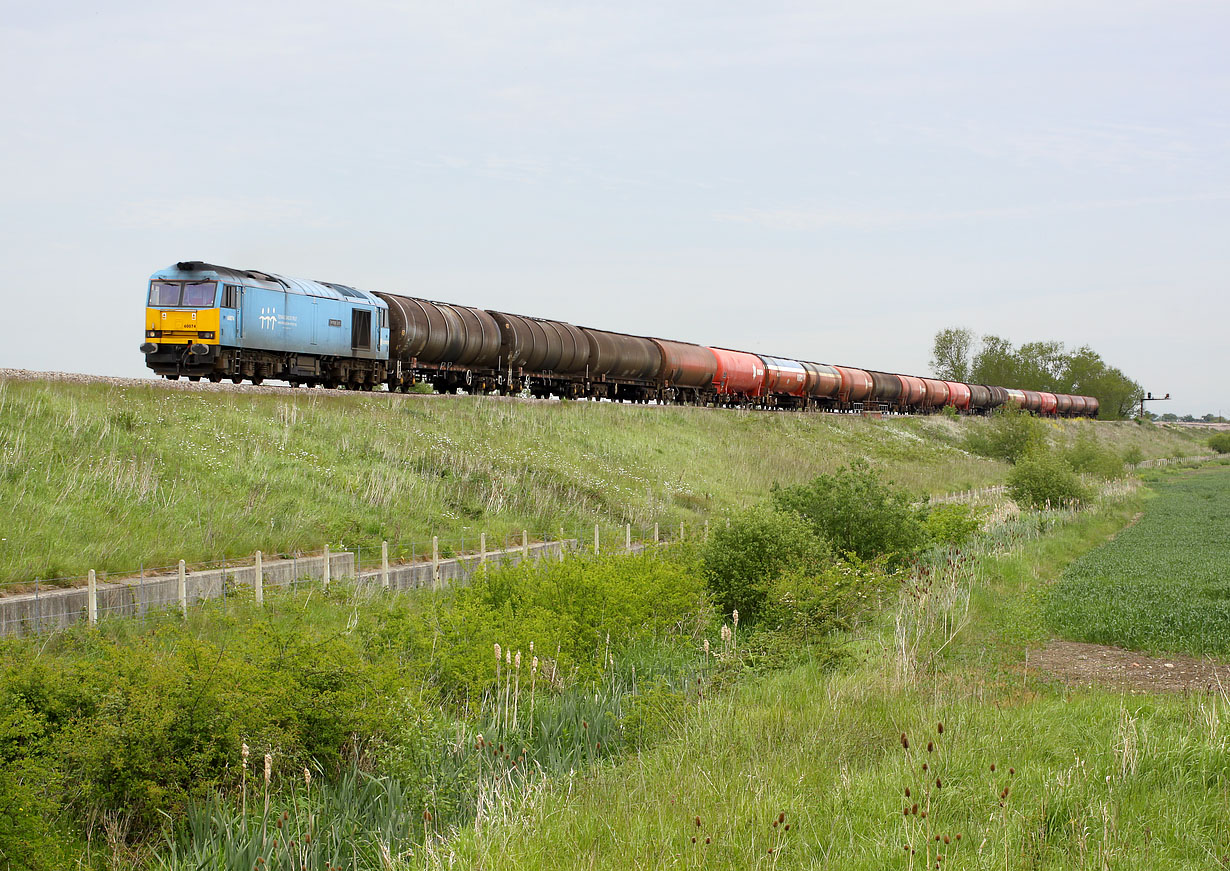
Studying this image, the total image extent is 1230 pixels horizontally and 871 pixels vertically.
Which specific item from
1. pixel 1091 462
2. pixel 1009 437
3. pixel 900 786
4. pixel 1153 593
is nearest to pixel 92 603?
pixel 900 786

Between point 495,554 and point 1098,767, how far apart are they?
13.5 m

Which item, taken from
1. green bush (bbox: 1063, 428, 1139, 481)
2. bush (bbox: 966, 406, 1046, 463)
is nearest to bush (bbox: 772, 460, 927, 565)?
green bush (bbox: 1063, 428, 1139, 481)

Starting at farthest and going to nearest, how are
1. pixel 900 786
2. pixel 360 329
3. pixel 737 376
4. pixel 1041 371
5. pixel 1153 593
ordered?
pixel 1041 371 → pixel 737 376 → pixel 360 329 → pixel 1153 593 → pixel 900 786

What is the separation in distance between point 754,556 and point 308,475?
10.8 metres

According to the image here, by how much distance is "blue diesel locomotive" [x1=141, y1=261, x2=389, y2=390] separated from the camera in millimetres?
26328

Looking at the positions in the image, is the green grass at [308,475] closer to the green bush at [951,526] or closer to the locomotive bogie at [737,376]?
the green bush at [951,526]

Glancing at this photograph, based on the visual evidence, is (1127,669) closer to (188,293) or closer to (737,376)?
(188,293)

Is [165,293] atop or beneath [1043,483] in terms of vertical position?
atop

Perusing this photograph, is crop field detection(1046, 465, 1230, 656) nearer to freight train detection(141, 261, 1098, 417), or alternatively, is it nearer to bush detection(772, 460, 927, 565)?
bush detection(772, 460, 927, 565)

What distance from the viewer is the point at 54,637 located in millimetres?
12391

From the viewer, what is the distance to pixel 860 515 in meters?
20.0

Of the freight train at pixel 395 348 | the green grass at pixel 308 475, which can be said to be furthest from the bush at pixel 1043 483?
the freight train at pixel 395 348

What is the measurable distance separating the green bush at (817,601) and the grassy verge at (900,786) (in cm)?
204

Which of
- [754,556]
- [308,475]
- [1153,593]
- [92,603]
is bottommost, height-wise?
[1153,593]
